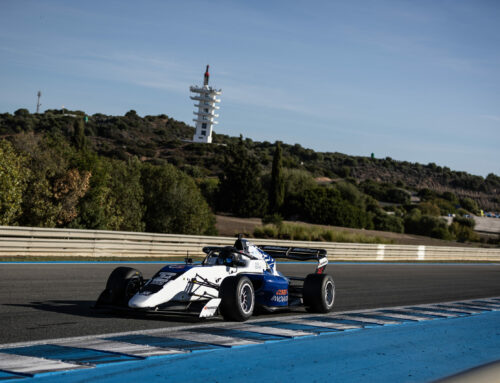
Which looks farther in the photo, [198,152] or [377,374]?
[198,152]

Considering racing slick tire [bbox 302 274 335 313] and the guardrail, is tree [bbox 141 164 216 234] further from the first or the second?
racing slick tire [bbox 302 274 335 313]

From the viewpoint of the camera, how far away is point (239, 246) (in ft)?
34.6

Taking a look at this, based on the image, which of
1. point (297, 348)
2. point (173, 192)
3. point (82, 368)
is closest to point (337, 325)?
point (297, 348)

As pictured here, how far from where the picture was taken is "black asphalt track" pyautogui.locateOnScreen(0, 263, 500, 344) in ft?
26.8

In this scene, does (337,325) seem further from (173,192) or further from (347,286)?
(173,192)

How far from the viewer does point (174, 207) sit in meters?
41.9

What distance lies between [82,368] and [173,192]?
119 feet

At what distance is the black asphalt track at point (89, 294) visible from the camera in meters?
8.18

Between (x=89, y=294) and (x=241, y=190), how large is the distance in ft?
147

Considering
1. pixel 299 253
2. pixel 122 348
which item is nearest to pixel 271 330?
pixel 122 348

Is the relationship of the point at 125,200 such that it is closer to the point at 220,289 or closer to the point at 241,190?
the point at 241,190

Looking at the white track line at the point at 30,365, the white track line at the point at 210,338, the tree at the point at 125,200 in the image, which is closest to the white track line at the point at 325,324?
the white track line at the point at 210,338

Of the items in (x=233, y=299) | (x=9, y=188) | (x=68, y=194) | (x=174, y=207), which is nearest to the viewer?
(x=233, y=299)

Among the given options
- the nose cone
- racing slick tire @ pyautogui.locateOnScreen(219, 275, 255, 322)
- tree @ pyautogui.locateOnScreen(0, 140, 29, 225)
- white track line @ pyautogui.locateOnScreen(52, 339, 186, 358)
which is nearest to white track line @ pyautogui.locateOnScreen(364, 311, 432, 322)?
racing slick tire @ pyautogui.locateOnScreen(219, 275, 255, 322)
